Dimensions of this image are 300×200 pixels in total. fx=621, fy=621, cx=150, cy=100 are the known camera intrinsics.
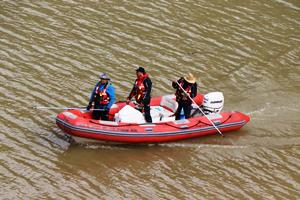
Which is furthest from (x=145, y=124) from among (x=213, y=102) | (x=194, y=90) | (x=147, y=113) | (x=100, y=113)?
(x=213, y=102)

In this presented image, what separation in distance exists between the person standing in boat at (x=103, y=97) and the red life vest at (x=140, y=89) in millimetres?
652

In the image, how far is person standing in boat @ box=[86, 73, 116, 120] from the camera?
1438 cm

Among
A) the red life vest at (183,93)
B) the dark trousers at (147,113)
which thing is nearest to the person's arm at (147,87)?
the dark trousers at (147,113)

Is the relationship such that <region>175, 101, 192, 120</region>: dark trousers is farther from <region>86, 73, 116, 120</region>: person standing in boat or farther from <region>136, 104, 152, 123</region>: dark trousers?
<region>86, 73, 116, 120</region>: person standing in boat

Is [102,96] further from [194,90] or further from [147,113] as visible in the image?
[194,90]

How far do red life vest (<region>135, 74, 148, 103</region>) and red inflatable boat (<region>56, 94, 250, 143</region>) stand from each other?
306mm

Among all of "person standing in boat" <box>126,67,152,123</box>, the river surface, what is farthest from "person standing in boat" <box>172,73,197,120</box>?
the river surface

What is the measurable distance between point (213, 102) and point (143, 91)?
202 cm

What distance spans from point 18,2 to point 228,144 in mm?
10322

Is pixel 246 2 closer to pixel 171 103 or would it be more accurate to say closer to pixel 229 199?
pixel 171 103

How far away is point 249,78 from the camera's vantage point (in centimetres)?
1880

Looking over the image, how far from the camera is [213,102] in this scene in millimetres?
15805

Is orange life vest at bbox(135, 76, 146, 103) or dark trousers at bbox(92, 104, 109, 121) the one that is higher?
orange life vest at bbox(135, 76, 146, 103)

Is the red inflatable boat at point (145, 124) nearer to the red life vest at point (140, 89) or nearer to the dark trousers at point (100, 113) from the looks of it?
the dark trousers at point (100, 113)
